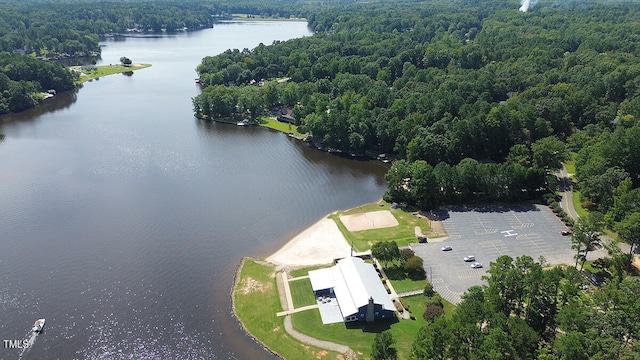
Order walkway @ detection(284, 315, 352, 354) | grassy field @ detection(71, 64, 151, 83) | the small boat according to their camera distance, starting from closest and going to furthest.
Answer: walkway @ detection(284, 315, 352, 354) < the small boat < grassy field @ detection(71, 64, 151, 83)

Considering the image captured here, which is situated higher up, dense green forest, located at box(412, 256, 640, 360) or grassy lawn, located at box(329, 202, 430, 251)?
dense green forest, located at box(412, 256, 640, 360)

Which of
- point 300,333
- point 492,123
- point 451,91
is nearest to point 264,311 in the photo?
point 300,333

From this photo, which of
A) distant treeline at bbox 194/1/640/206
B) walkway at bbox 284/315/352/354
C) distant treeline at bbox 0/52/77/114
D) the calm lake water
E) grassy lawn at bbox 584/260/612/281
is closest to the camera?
walkway at bbox 284/315/352/354

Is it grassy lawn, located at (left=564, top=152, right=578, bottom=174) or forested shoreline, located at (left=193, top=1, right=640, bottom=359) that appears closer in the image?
forested shoreline, located at (left=193, top=1, right=640, bottom=359)

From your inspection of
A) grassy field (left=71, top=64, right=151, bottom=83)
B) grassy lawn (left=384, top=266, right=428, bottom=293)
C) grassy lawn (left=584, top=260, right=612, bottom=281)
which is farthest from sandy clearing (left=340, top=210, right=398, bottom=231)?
grassy field (left=71, top=64, right=151, bottom=83)

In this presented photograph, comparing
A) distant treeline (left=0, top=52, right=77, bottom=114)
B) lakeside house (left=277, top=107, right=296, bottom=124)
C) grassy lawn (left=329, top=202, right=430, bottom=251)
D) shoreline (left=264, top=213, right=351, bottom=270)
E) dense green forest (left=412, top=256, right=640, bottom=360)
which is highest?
dense green forest (left=412, top=256, right=640, bottom=360)

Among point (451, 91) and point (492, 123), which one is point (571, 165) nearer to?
point (492, 123)

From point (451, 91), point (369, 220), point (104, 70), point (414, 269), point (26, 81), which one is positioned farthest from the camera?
point (104, 70)

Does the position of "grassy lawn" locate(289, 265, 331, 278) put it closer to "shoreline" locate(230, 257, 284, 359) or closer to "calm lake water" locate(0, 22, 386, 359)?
"shoreline" locate(230, 257, 284, 359)
